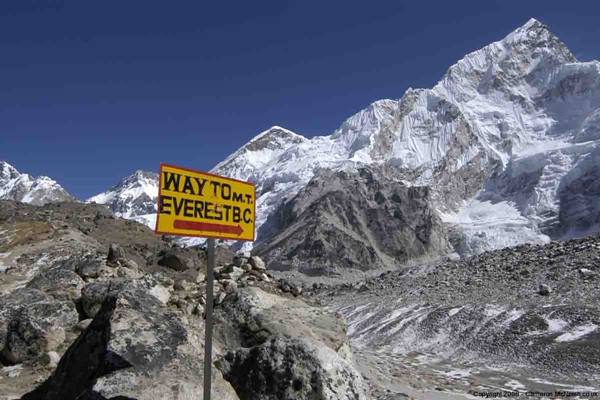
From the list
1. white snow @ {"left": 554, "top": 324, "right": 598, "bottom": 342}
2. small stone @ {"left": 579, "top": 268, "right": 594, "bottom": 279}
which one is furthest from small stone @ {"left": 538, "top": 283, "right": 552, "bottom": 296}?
white snow @ {"left": 554, "top": 324, "right": 598, "bottom": 342}

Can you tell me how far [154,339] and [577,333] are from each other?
2370cm

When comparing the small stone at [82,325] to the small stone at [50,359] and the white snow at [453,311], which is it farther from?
the white snow at [453,311]

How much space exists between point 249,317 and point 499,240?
186604 millimetres

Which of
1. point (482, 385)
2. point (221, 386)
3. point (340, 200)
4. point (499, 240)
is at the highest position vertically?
point (340, 200)

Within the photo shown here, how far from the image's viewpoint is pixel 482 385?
70.5 feet

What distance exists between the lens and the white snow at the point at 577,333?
25.4 m

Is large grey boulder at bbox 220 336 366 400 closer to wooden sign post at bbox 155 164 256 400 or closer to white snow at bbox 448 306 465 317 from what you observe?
wooden sign post at bbox 155 164 256 400

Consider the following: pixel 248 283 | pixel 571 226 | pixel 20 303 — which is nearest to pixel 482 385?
pixel 248 283

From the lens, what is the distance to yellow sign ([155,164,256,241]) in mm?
6820

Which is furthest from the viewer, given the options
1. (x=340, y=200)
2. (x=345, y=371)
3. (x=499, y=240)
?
(x=340, y=200)

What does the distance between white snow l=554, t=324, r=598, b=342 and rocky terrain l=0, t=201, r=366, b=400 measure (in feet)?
48.7

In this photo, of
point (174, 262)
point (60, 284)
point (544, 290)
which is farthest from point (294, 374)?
point (544, 290)

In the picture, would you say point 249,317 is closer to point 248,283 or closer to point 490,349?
point 248,283

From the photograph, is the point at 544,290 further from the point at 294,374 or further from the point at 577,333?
the point at 294,374
